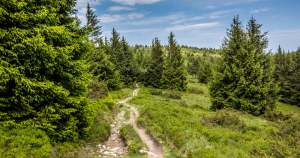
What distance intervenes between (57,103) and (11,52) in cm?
274

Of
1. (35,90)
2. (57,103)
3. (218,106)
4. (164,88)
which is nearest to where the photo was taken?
(35,90)

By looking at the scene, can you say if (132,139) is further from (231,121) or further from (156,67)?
(156,67)

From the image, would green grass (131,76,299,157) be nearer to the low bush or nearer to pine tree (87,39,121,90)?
the low bush

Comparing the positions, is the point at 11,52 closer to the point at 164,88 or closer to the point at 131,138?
the point at 131,138

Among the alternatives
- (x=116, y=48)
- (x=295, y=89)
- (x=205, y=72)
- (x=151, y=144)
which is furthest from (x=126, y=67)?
(x=295, y=89)

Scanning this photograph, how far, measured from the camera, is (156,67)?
4328cm

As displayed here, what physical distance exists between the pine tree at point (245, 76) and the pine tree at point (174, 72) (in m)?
17.5

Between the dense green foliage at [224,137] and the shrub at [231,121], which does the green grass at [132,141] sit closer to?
the dense green foliage at [224,137]

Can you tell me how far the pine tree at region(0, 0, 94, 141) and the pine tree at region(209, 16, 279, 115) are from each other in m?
19.4

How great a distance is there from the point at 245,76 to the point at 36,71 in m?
22.5

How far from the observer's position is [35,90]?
6.02 metres

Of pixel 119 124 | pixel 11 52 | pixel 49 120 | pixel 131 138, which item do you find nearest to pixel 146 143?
pixel 131 138

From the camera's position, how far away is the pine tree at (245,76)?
18891mm

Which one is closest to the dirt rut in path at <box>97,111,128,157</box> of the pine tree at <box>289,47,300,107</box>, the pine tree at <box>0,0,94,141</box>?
the pine tree at <box>0,0,94,141</box>
